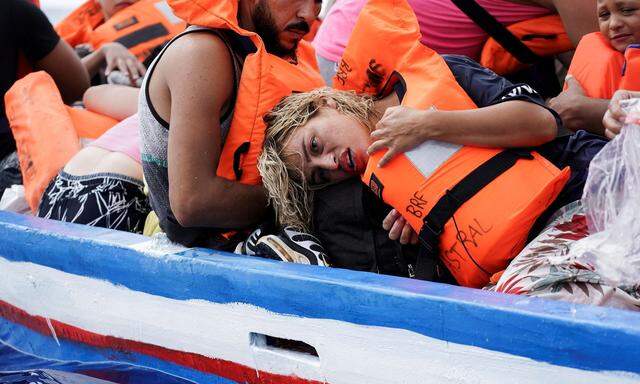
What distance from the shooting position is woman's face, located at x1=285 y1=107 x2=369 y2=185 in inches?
80.9

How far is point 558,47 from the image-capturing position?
265cm

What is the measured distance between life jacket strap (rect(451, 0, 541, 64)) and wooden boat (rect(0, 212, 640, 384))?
1.21 metres

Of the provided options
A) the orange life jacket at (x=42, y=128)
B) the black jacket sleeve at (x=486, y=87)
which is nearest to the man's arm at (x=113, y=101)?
the orange life jacket at (x=42, y=128)

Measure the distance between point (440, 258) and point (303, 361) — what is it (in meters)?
0.42

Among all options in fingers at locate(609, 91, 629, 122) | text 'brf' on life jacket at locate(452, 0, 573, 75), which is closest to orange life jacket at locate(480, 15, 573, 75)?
text 'brf' on life jacket at locate(452, 0, 573, 75)

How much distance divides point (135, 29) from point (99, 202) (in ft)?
6.37

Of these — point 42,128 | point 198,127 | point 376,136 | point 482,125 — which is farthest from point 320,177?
point 42,128

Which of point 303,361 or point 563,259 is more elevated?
point 563,259

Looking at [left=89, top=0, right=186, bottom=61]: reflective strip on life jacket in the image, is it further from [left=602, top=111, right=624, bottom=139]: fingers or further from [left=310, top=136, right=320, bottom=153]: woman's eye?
[left=602, top=111, right=624, bottom=139]: fingers

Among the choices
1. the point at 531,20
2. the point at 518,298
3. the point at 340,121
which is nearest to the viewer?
the point at 518,298

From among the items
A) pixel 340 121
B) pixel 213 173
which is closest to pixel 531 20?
pixel 340 121

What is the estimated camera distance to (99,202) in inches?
104

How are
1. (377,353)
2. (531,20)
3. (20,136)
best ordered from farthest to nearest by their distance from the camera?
(20,136) → (531,20) → (377,353)

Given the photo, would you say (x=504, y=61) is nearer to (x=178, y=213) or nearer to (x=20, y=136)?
(x=178, y=213)
